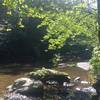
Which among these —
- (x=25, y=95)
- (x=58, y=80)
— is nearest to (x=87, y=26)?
(x=25, y=95)

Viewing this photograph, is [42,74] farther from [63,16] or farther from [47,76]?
[63,16]

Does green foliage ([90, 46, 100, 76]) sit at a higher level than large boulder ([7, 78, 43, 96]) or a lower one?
higher

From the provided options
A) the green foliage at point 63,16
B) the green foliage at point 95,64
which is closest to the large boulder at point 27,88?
the green foliage at point 95,64

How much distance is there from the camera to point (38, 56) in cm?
4328

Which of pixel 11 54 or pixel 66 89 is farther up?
pixel 66 89

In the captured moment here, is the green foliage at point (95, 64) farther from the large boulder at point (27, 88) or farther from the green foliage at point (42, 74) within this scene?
the green foliage at point (42, 74)

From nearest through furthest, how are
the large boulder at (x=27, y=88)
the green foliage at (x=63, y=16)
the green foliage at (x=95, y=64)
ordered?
1. the green foliage at (x=63, y=16)
2. the large boulder at (x=27, y=88)
3. the green foliage at (x=95, y=64)

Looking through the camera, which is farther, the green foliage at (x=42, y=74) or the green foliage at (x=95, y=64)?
the green foliage at (x=42, y=74)

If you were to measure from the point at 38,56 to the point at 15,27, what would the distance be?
5120 mm

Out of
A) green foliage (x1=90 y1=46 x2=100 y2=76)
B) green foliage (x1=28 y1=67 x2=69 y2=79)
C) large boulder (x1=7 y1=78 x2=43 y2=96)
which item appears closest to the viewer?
large boulder (x1=7 y1=78 x2=43 y2=96)

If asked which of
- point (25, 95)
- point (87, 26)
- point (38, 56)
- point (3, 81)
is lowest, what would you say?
point (38, 56)

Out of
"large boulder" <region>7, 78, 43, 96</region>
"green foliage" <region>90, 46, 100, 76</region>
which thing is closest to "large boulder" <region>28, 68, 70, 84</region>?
"large boulder" <region>7, 78, 43, 96</region>

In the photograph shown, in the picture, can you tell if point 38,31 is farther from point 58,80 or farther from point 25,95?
point 25,95

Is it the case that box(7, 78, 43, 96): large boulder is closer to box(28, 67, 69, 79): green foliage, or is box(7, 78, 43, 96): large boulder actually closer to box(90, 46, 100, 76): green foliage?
box(28, 67, 69, 79): green foliage
